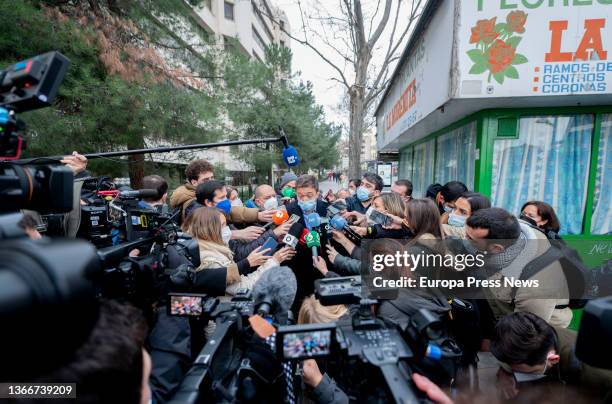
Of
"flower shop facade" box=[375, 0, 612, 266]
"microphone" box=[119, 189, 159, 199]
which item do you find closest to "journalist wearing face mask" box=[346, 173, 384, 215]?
"flower shop facade" box=[375, 0, 612, 266]

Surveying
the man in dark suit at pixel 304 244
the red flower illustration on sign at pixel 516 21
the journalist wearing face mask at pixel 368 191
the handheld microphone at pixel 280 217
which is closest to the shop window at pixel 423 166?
the journalist wearing face mask at pixel 368 191

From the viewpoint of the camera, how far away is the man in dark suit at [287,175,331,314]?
2.82 m

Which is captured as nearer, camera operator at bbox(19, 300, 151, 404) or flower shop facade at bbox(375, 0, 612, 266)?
camera operator at bbox(19, 300, 151, 404)

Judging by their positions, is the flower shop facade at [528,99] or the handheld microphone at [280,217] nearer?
the handheld microphone at [280,217]

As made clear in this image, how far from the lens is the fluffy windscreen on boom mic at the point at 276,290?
4.41 ft

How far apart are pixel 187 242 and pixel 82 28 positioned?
4.68m

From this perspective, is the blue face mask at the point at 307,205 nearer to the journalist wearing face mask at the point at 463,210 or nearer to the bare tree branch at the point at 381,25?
the journalist wearing face mask at the point at 463,210

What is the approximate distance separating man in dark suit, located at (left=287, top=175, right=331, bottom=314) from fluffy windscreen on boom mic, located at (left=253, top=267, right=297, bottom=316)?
1296mm

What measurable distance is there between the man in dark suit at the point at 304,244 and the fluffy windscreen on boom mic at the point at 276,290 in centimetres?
130

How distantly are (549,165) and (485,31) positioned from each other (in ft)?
6.89

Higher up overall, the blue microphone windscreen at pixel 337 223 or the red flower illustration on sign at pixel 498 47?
the red flower illustration on sign at pixel 498 47

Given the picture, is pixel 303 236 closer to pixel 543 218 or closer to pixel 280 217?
pixel 280 217

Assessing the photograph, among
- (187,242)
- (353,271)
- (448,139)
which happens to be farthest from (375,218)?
(448,139)

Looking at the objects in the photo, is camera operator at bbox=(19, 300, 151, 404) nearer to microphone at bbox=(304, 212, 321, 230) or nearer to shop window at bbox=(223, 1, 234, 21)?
microphone at bbox=(304, 212, 321, 230)
